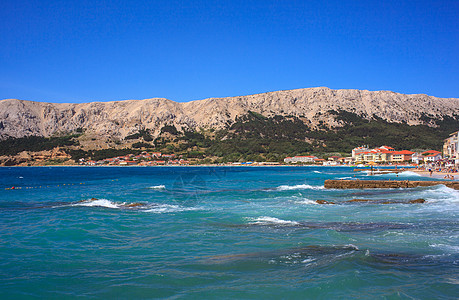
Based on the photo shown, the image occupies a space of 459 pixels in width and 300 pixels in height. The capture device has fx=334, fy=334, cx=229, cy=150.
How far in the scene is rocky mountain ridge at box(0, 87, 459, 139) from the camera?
176500mm

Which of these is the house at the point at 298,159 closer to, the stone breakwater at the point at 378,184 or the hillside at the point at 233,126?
the hillside at the point at 233,126

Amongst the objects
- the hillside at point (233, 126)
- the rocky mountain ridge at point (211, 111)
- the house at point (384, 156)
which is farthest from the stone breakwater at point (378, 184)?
the rocky mountain ridge at point (211, 111)

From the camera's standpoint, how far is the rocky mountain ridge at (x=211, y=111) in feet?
579

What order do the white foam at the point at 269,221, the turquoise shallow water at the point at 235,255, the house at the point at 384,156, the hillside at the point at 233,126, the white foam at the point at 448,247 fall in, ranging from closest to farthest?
the turquoise shallow water at the point at 235,255 → the white foam at the point at 448,247 → the white foam at the point at 269,221 → the house at the point at 384,156 → the hillside at the point at 233,126

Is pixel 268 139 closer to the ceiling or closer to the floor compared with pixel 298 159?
closer to the ceiling

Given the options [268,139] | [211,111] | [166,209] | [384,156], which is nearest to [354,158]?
[384,156]

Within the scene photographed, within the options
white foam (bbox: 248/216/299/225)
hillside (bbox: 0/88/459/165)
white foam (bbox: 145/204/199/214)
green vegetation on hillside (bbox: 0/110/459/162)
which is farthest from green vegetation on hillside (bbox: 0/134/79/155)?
white foam (bbox: 248/216/299/225)

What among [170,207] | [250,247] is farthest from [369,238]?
[170,207]

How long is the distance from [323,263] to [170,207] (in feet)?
45.7

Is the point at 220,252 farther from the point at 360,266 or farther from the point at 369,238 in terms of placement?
the point at 369,238

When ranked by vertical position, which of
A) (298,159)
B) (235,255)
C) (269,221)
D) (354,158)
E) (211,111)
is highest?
(211,111)

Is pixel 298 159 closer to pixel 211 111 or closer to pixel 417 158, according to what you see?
pixel 417 158

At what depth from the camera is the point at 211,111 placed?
18850cm

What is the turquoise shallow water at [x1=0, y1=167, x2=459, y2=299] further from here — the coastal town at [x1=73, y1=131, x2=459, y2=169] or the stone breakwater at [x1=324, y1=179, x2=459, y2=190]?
the coastal town at [x1=73, y1=131, x2=459, y2=169]
